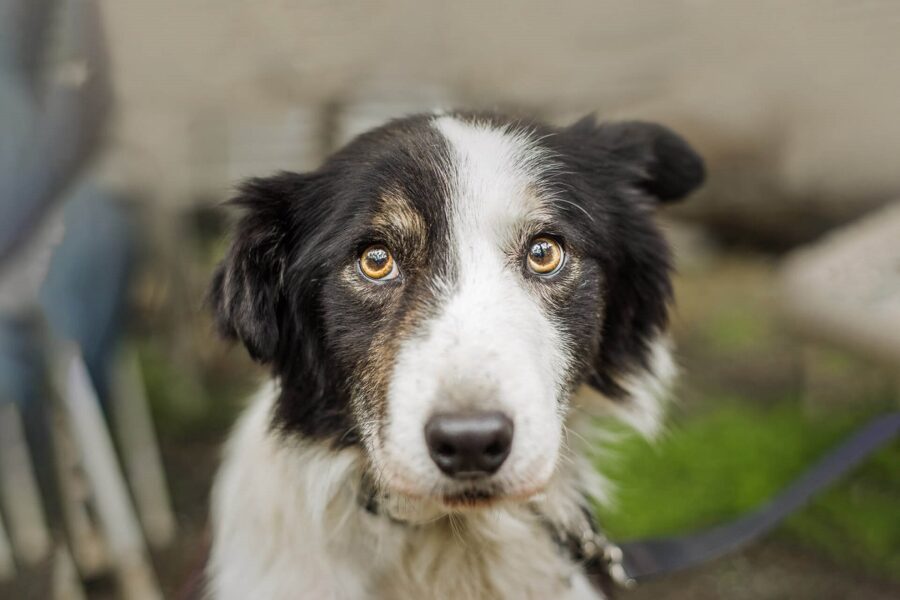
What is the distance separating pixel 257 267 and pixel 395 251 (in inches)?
17.9

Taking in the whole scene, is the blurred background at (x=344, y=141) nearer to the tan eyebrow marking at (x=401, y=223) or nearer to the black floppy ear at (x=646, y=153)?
the black floppy ear at (x=646, y=153)

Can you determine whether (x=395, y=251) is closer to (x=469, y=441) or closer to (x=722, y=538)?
(x=469, y=441)

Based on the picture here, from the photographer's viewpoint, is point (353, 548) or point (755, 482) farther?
point (755, 482)

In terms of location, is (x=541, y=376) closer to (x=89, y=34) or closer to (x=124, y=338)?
(x=89, y=34)

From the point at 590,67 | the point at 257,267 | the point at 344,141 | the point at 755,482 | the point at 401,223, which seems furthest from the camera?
the point at 590,67

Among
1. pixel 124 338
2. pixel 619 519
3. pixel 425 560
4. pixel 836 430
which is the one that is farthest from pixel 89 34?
pixel 836 430

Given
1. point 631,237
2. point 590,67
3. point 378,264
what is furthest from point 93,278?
point 590,67

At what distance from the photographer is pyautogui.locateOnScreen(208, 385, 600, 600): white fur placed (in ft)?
7.84

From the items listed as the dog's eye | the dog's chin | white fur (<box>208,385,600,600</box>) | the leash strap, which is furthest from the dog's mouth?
the leash strap

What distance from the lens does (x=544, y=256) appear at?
94.2 inches

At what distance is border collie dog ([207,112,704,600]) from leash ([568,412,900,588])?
57 millimetres

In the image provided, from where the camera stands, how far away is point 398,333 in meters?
2.21

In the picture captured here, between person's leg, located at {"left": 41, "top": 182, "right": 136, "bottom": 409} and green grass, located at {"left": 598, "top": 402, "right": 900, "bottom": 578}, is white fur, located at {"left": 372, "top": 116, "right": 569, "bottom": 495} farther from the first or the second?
green grass, located at {"left": 598, "top": 402, "right": 900, "bottom": 578}

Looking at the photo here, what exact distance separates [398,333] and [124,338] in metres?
2.76
